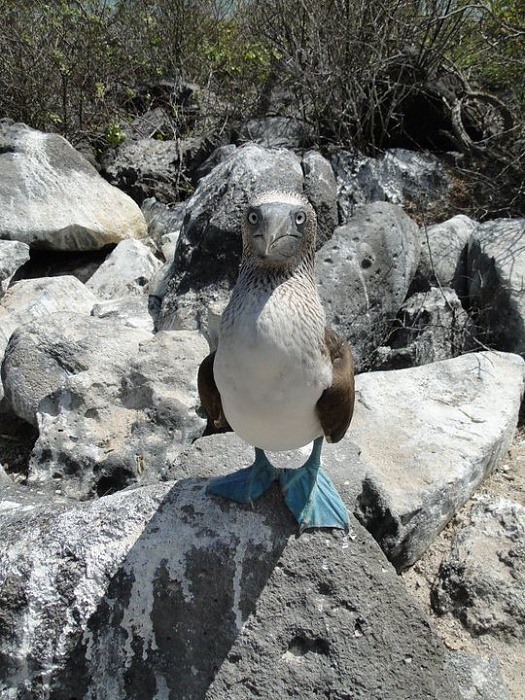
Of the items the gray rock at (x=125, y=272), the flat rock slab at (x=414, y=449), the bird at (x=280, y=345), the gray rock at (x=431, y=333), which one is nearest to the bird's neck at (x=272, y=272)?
the bird at (x=280, y=345)

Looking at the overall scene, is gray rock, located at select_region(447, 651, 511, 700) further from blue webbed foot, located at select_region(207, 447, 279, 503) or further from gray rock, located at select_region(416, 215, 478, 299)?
gray rock, located at select_region(416, 215, 478, 299)

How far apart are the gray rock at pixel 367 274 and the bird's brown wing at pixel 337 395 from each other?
2351 mm

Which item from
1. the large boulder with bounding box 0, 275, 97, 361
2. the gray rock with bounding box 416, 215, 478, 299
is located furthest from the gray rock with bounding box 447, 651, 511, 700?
the large boulder with bounding box 0, 275, 97, 361

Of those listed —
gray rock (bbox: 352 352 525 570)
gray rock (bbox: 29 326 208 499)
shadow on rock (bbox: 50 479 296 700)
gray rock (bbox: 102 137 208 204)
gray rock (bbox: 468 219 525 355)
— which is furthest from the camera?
gray rock (bbox: 102 137 208 204)

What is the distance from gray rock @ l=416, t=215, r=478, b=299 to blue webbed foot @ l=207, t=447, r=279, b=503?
324 cm

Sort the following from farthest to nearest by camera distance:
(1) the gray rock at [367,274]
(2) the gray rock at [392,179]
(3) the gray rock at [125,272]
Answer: (2) the gray rock at [392,179] → (3) the gray rock at [125,272] → (1) the gray rock at [367,274]

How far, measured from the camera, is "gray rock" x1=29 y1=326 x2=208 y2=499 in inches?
152

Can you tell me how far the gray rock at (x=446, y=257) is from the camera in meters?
5.60

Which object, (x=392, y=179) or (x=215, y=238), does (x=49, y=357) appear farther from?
(x=392, y=179)

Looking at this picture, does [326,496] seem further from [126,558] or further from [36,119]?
[36,119]

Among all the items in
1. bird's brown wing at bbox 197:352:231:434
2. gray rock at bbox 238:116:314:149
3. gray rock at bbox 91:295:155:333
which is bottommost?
gray rock at bbox 91:295:155:333

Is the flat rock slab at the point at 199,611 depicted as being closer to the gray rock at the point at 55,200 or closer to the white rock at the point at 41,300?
the white rock at the point at 41,300

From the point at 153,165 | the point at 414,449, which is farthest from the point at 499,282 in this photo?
the point at 153,165

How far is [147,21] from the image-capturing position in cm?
885
